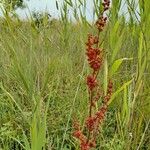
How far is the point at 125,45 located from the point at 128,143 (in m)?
1.19

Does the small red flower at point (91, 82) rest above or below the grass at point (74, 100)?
above

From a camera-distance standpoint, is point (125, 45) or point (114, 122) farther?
point (125, 45)

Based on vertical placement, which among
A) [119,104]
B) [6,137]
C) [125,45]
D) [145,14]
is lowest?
[6,137]

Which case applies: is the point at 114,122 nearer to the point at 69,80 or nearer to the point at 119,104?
the point at 119,104

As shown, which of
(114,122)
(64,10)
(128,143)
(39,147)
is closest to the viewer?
(39,147)

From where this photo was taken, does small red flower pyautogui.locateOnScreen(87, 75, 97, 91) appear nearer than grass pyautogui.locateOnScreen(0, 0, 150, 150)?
Yes

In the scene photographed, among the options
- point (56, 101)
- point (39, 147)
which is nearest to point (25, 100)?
point (56, 101)

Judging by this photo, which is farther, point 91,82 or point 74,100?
point 74,100

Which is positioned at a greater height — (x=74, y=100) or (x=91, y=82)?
(x=91, y=82)

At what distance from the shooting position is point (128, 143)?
1.32m

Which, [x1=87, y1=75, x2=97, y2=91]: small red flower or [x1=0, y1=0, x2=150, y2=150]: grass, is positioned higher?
[x1=87, y1=75, x2=97, y2=91]: small red flower

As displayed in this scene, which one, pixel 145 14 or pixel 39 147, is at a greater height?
pixel 145 14

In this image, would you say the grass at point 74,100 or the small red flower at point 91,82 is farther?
the grass at point 74,100

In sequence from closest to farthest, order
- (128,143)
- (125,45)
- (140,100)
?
(128,143), (140,100), (125,45)
